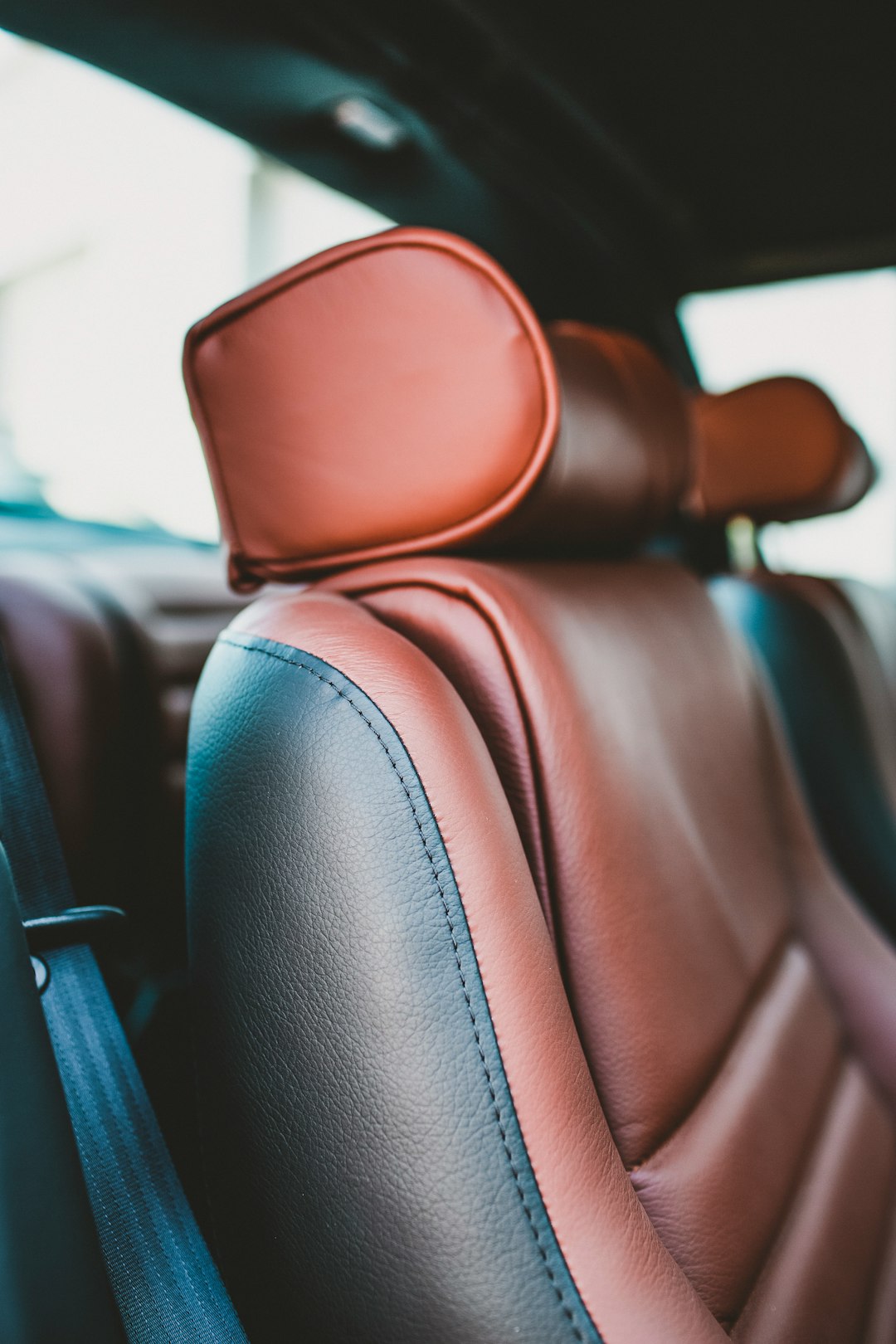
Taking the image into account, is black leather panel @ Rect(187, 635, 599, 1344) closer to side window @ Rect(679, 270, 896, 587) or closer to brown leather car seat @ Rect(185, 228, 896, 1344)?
brown leather car seat @ Rect(185, 228, 896, 1344)

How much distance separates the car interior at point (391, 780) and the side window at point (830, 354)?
78 cm

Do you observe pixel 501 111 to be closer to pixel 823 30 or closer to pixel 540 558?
pixel 823 30

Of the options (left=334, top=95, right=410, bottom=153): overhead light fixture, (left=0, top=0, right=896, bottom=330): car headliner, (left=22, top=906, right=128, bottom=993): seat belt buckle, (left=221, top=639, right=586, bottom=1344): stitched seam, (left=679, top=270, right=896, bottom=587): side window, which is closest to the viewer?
(left=221, top=639, right=586, bottom=1344): stitched seam

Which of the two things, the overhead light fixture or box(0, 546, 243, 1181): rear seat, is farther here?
the overhead light fixture

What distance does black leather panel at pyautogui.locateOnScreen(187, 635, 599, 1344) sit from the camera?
1.55 feet

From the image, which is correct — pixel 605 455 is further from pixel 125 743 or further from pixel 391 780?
pixel 125 743

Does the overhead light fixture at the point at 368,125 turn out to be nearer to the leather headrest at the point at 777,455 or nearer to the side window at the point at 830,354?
the leather headrest at the point at 777,455

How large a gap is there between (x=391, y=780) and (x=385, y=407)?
277 mm

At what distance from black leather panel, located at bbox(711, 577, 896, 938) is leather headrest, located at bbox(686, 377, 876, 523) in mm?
165

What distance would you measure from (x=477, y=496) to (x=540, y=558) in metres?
0.16

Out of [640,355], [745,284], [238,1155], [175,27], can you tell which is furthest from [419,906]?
[745,284]

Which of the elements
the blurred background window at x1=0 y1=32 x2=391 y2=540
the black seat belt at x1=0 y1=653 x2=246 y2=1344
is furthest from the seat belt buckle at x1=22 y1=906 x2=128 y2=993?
the blurred background window at x1=0 y1=32 x2=391 y2=540

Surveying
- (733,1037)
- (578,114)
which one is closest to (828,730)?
(733,1037)

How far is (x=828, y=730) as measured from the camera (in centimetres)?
126
